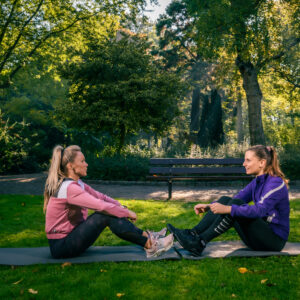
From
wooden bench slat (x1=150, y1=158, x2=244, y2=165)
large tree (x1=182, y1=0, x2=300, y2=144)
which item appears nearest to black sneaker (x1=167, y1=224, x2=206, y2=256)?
wooden bench slat (x1=150, y1=158, x2=244, y2=165)

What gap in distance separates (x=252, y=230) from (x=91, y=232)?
1814mm

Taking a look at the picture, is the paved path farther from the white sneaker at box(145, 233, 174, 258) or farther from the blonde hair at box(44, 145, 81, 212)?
the blonde hair at box(44, 145, 81, 212)

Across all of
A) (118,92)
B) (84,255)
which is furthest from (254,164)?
(118,92)

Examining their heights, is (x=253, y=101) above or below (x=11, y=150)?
above

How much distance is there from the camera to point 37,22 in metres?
16.2

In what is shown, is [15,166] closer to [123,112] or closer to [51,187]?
[123,112]

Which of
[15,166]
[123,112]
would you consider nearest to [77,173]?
[123,112]

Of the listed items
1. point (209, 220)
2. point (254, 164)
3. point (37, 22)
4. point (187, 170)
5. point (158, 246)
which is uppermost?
point (37, 22)

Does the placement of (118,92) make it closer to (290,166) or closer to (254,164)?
(290,166)

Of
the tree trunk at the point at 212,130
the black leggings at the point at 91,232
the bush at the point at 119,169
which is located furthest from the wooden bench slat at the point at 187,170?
the tree trunk at the point at 212,130

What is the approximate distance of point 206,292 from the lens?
117 inches

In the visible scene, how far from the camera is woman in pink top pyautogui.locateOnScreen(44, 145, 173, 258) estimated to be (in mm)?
3428

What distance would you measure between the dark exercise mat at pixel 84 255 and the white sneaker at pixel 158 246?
56 millimetres

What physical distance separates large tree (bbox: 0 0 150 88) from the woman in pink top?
1380 cm
